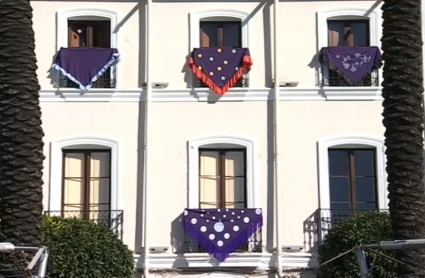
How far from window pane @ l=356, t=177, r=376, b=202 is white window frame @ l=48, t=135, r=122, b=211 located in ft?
17.6

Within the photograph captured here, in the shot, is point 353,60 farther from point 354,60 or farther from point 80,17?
point 80,17

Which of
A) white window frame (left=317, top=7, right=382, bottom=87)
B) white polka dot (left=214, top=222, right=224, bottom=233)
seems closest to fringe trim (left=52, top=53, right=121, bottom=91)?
white polka dot (left=214, top=222, right=224, bottom=233)

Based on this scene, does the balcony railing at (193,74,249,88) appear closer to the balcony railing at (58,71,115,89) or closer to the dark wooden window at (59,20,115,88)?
the balcony railing at (58,71,115,89)

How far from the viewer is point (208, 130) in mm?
19875

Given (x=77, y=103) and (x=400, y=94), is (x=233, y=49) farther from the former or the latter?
(x=400, y=94)

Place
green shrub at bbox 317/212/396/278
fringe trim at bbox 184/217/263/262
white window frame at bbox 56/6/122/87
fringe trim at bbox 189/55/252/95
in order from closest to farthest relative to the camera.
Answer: green shrub at bbox 317/212/396/278 < fringe trim at bbox 184/217/263/262 < fringe trim at bbox 189/55/252/95 < white window frame at bbox 56/6/122/87

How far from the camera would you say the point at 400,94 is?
15.5 metres

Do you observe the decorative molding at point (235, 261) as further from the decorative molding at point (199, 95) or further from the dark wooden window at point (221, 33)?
the dark wooden window at point (221, 33)

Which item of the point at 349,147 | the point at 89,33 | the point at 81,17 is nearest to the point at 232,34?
the point at 89,33

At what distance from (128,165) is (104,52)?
2.64 metres

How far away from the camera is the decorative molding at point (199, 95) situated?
19922mm

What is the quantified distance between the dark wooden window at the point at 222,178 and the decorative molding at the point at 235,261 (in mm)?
1233

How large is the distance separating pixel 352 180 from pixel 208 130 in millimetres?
3431

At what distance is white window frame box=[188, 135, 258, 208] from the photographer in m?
19.6
